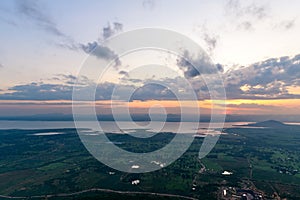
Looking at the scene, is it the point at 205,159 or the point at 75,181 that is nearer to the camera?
the point at 75,181

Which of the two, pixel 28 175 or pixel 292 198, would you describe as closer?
pixel 292 198

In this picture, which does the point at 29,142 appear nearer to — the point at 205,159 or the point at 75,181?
the point at 75,181

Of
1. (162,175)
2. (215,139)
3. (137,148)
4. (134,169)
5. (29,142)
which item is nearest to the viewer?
(162,175)

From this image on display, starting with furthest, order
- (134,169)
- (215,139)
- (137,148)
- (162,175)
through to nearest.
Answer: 1. (215,139)
2. (137,148)
3. (134,169)
4. (162,175)

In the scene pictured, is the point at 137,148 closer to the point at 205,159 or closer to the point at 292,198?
the point at 205,159

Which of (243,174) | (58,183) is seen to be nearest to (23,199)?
(58,183)

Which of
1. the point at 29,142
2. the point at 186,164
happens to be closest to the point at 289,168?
the point at 186,164

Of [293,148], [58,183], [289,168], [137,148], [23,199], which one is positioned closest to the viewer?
[23,199]

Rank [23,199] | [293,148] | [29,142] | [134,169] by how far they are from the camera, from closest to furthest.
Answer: [23,199] → [134,169] → [293,148] → [29,142]

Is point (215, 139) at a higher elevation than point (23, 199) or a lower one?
higher
